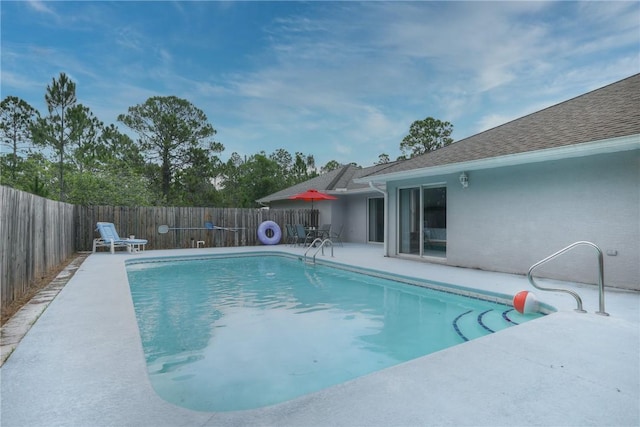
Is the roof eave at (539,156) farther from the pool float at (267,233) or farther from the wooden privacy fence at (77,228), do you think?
the wooden privacy fence at (77,228)

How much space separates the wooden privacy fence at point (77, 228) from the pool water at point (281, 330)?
1.57 meters

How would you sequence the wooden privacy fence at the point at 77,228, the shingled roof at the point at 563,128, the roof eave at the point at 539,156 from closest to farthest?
the wooden privacy fence at the point at 77,228
the roof eave at the point at 539,156
the shingled roof at the point at 563,128

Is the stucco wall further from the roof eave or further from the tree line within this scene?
the tree line

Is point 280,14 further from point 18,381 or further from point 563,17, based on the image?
point 18,381

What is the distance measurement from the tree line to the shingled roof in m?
15.2

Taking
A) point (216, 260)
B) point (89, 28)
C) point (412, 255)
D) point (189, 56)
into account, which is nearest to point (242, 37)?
point (189, 56)

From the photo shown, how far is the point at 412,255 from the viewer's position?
9.61 meters

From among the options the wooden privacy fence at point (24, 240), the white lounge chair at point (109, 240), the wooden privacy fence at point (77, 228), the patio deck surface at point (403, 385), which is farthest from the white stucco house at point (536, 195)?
the white lounge chair at point (109, 240)

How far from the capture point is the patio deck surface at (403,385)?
1.96 metres

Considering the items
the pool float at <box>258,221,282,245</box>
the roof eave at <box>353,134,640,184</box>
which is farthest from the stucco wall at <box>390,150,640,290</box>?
the pool float at <box>258,221,282,245</box>

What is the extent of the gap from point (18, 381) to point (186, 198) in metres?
22.8

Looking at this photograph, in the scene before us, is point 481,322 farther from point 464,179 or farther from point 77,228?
point 77,228

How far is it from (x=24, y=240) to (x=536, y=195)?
27.2 feet

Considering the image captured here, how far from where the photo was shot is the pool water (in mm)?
3047
